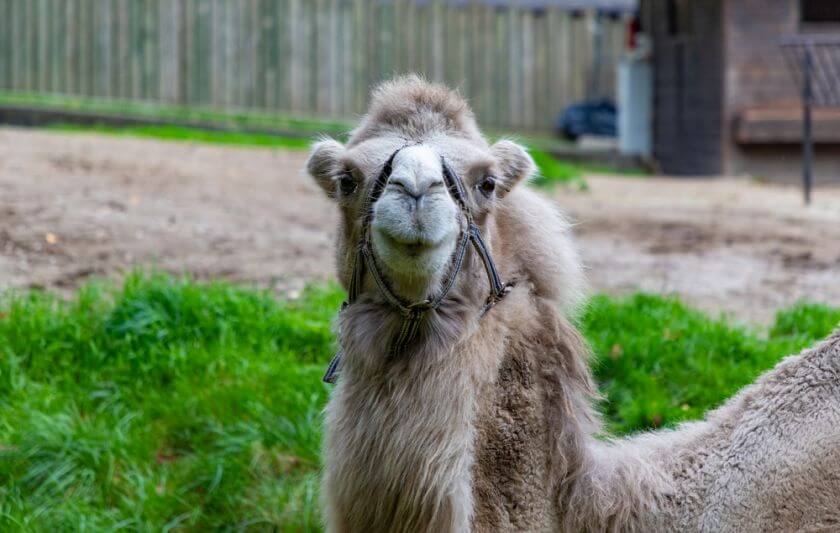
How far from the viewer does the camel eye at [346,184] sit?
337cm

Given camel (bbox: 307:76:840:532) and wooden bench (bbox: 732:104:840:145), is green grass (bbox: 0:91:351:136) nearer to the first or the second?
wooden bench (bbox: 732:104:840:145)

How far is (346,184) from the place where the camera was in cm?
339

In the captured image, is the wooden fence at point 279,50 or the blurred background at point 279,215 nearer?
the blurred background at point 279,215

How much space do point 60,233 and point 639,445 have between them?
489cm

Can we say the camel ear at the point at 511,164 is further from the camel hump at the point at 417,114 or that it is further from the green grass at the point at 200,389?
the green grass at the point at 200,389

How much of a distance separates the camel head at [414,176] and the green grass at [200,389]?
1822 mm

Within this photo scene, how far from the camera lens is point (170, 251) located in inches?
287

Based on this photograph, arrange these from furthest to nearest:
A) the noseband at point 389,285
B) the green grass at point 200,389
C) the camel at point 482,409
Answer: the green grass at point 200,389, the noseband at point 389,285, the camel at point 482,409

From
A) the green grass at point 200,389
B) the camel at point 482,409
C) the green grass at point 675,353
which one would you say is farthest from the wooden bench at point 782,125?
the camel at point 482,409

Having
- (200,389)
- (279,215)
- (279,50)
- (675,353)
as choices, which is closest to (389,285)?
(200,389)

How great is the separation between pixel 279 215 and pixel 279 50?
945cm

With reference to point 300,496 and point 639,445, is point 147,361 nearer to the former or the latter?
point 300,496

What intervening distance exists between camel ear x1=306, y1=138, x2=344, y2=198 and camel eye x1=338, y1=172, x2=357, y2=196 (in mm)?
73

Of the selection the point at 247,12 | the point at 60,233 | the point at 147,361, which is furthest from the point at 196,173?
the point at 247,12
